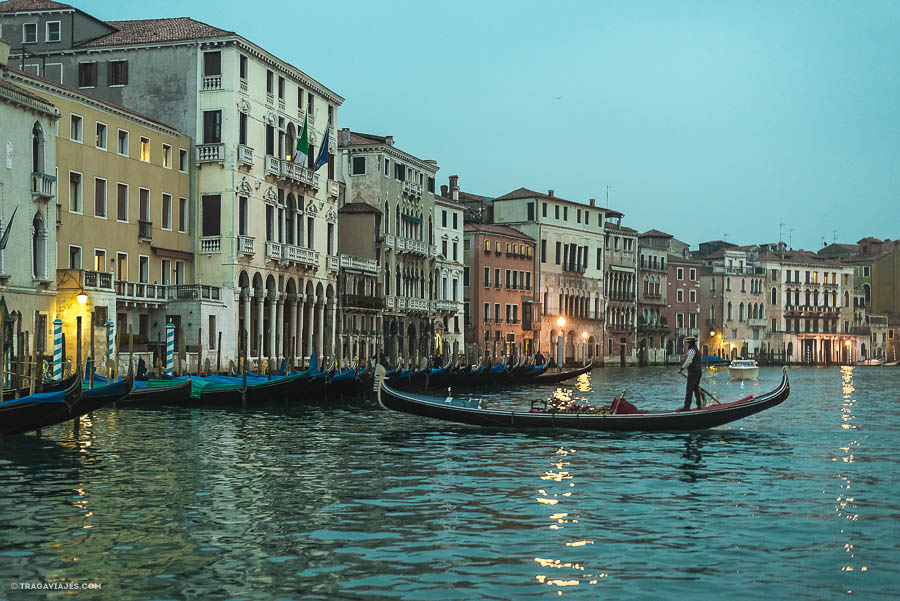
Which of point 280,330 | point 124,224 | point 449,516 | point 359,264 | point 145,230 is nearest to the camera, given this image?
point 449,516

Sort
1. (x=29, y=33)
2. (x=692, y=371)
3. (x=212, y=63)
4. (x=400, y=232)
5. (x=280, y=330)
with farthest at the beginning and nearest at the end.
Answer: (x=400, y=232) → (x=280, y=330) → (x=29, y=33) → (x=212, y=63) → (x=692, y=371)

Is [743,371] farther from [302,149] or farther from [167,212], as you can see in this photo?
[167,212]

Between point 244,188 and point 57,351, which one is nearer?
point 57,351

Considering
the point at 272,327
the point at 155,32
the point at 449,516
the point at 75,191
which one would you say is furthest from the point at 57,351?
the point at 155,32

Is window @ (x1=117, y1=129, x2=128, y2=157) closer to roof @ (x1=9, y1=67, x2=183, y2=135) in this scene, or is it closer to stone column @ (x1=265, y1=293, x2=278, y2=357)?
roof @ (x1=9, y1=67, x2=183, y2=135)

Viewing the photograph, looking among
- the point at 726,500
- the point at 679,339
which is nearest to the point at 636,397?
the point at 726,500

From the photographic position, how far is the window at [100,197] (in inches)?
1203

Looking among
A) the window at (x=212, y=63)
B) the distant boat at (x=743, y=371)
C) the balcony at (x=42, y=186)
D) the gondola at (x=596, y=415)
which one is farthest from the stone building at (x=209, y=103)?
the distant boat at (x=743, y=371)

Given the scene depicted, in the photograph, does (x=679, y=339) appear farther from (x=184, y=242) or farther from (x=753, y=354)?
(x=184, y=242)

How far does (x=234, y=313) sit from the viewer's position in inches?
1367

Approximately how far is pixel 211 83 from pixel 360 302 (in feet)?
36.8

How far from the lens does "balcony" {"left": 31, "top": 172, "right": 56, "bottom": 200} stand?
2548 centimetres

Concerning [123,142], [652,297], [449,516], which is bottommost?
[449,516]

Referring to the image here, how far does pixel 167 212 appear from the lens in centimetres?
3388
